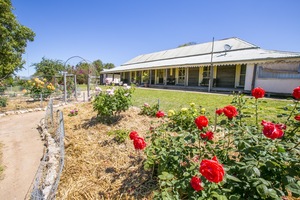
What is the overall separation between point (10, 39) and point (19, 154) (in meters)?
18.1

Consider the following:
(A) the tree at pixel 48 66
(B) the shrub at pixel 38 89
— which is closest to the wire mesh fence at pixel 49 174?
(B) the shrub at pixel 38 89

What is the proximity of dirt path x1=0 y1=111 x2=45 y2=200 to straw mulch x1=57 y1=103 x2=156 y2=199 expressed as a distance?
2.74 ft

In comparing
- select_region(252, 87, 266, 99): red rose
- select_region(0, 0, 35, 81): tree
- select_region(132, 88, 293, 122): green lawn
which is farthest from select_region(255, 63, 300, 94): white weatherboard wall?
select_region(0, 0, 35, 81): tree

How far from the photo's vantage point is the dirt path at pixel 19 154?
3005 millimetres

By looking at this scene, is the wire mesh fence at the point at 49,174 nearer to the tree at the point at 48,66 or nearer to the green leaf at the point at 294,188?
the green leaf at the point at 294,188

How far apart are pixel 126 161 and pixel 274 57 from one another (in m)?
11.6

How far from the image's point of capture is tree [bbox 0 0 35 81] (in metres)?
15.4

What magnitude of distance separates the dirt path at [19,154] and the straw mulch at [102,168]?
0.83m

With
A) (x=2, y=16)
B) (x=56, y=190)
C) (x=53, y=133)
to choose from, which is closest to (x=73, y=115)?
(x=53, y=133)

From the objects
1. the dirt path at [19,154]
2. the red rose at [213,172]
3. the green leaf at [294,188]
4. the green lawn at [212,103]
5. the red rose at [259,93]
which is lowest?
the dirt path at [19,154]

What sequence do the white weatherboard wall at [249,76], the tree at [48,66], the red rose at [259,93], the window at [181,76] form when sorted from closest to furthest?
the red rose at [259,93] < the white weatherboard wall at [249,76] < the window at [181,76] < the tree at [48,66]

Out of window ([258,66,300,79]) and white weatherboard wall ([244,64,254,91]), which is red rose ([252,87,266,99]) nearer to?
window ([258,66,300,79])

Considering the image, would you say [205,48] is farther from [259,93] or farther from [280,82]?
[259,93]

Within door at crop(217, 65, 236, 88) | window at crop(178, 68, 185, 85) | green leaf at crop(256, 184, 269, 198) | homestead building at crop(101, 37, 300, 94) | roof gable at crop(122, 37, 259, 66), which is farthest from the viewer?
window at crop(178, 68, 185, 85)
